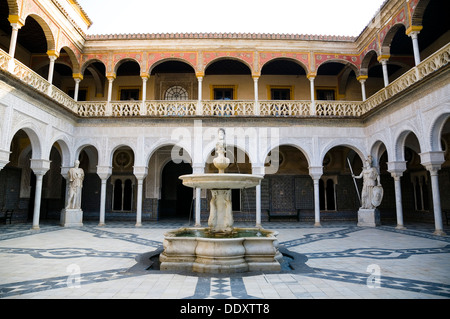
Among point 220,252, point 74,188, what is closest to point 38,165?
point 74,188

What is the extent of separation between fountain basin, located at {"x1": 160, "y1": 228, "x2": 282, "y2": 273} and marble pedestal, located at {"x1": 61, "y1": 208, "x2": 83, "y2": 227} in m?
8.13

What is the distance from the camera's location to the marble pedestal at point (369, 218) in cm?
1134

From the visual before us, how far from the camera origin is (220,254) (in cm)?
447

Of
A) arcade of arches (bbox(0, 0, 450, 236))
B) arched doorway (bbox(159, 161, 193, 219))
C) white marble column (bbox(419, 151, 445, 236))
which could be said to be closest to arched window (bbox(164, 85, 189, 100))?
arcade of arches (bbox(0, 0, 450, 236))

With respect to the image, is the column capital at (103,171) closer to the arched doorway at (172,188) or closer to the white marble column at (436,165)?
the arched doorway at (172,188)

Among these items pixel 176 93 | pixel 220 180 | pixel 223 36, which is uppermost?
pixel 223 36

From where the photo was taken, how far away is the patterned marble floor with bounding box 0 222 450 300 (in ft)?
11.1

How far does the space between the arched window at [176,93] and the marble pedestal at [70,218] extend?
22.5ft

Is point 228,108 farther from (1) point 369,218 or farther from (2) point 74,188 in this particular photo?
(1) point 369,218

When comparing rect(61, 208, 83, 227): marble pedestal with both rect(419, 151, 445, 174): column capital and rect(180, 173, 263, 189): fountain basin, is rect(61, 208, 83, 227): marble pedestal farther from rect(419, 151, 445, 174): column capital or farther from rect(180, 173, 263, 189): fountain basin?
rect(419, 151, 445, 174): column capital

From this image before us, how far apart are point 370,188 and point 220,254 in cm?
918
